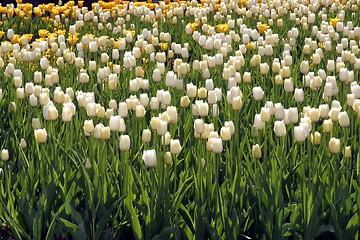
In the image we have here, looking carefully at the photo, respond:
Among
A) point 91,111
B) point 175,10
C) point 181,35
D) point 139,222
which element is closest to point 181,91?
point 91,111

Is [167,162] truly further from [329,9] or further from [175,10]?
[329,9]

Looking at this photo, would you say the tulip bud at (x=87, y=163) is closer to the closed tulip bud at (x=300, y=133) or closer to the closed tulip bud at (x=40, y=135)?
the closed tulip bud at (x=40, y=135)

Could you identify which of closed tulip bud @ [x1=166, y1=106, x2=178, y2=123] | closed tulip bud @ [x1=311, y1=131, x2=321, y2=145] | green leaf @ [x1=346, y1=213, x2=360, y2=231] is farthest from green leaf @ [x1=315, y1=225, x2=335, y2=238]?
closed tulip bud @ [x1=166, y1=106, x2=178, y2=123]

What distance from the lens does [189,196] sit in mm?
3709

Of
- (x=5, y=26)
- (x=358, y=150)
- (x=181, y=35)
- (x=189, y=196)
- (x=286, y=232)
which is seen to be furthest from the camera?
(x=5, y=26)

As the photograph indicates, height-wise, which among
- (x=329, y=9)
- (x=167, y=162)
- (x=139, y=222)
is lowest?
(x=329, y=9)

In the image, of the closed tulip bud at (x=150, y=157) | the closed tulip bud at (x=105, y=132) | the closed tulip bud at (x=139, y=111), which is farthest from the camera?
the closed tulip bud at (x=139, y=111)

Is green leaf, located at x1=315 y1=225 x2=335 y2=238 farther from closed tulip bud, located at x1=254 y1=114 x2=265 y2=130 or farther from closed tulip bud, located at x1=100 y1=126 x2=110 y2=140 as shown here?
closed tulip bud, located at x1=100 y1=126 x2=110 y2=140

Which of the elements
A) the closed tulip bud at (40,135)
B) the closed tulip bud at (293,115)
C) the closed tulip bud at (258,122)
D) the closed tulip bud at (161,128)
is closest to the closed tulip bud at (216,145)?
the closed tulip bud at (161,128)

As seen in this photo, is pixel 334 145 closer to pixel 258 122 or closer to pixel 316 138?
pixel 316 138

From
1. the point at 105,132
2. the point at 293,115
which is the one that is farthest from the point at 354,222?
the point at 105,132

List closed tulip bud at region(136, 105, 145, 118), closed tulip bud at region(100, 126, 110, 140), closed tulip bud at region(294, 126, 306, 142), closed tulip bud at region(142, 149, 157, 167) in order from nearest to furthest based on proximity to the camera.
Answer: closed tulip bud at region(142, 149, 157, 167), closed tulip bud at region(294, 126, 306, 142), closed tulip bud at region(100, 126, 110, 140), closed tulip bud at region(136, 105, 145, 118)

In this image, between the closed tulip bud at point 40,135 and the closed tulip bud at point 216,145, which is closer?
the closed tulip bud at point 216,145

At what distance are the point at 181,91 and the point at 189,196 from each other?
157cm
